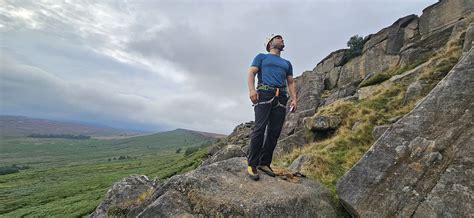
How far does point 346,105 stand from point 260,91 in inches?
597

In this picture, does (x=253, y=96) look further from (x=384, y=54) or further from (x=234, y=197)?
(x=384, y=54)

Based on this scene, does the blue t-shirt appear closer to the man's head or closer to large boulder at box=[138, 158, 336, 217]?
the man's head

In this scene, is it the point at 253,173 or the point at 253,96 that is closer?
the point at 253,96

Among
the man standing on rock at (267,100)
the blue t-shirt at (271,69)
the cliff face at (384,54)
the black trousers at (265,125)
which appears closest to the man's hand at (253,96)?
the man standing on rock at (267,100)

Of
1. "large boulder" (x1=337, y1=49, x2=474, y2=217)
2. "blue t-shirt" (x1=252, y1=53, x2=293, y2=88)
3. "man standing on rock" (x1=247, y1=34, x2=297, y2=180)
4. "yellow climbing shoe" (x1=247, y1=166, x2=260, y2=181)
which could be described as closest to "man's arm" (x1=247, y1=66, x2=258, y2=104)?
"man standing on rock" (x1=247, y1=34, x2=297, y2=180)

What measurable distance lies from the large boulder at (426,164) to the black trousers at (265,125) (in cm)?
260

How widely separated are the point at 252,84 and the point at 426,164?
532 cm

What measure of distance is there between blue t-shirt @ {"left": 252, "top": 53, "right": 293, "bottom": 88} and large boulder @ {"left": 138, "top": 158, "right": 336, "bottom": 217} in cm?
321

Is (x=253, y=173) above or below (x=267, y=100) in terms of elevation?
below

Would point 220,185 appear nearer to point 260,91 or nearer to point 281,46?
point 260,91

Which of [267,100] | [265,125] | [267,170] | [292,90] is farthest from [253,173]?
[292,90]

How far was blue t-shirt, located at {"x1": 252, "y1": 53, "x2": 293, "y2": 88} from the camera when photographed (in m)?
9.72

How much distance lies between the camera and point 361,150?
573 inches

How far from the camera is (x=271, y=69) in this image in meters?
9.80
